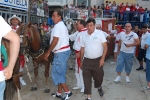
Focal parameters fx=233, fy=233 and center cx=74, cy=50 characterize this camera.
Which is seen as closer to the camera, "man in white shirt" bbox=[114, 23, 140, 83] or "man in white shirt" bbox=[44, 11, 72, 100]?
"man in white shirt" bbox=[44, 11, 72, 100]

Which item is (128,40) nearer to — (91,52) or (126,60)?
(126,60)

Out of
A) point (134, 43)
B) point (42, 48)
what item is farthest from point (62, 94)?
point (134, 43)

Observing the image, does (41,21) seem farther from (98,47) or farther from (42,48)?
(98,47)

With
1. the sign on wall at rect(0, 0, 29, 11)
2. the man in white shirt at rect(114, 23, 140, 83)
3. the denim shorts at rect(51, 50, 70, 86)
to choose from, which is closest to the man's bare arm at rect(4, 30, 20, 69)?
the denim shorts at rect(51, 50, 70, 86)

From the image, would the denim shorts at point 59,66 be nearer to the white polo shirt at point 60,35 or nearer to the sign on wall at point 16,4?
the white polo shirt at point 60,35

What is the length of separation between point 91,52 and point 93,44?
19 cm

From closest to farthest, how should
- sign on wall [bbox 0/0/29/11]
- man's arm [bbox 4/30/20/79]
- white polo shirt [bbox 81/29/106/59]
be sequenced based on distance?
man's arm [bbox 4/30/20/79] < white polo shirt [bbox 81/29/106/59] < sign on wall [bbox 0/0/29/11]

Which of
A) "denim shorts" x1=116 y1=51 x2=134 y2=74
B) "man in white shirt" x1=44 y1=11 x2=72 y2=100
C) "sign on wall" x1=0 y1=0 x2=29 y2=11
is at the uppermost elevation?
"sign on wall" x1=0 y1=0 x2=29 y2=11

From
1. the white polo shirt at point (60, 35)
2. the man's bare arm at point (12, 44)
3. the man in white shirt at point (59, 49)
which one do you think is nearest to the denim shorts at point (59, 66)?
the man in white shirt at point (59, 49)

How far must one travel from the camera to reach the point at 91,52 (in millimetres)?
5254

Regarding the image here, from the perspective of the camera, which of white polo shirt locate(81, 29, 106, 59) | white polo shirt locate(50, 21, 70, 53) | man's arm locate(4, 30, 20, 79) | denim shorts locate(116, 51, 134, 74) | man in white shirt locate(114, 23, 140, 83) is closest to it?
man's arm locate(4, 30, 20, 79)

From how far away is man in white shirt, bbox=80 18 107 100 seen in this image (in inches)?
205

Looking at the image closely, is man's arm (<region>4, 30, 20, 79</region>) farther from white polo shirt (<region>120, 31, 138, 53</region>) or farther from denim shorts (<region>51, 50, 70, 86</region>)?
white polo shirt (<region>120, 31, 138, 53</region>)

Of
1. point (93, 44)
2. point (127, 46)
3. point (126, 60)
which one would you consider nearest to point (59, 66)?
point (93, 44)
